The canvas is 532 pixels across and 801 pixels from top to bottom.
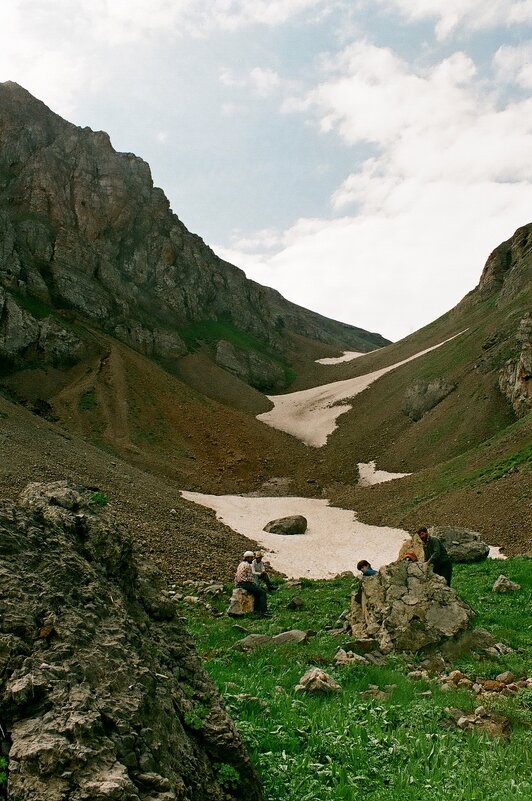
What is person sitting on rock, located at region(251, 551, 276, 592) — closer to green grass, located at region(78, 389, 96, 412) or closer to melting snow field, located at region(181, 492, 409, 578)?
melting snow field, located at region(181, 492, 409, 578)

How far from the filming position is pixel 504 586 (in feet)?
50.5

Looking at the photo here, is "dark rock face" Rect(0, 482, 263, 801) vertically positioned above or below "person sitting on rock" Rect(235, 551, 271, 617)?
above

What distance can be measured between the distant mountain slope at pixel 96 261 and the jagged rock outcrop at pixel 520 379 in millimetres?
49136

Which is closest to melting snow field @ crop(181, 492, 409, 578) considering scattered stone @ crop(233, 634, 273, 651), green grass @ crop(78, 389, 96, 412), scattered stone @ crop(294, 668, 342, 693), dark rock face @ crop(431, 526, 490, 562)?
dark rock face @ crop(431, 526, 490, 562)

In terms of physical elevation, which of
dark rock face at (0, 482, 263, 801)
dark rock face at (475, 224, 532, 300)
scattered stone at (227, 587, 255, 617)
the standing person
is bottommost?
scattered stone at (227, 587, 255, 617)

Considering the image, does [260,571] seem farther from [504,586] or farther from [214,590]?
[504,586]

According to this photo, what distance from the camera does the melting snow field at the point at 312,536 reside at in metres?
25.6

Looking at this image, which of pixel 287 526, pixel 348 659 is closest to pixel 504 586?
pixel 348 659

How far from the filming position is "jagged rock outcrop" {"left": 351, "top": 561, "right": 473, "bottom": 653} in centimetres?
1047

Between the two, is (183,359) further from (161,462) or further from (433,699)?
(433,699)

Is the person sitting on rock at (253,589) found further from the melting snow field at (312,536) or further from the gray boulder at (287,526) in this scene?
the gray boulder at (287,526)

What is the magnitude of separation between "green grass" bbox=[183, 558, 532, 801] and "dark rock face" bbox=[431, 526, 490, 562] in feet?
35.8

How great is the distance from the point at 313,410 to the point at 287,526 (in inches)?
1850

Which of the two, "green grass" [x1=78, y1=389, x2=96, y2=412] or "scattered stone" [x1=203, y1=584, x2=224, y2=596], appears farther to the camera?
"green grass" [x1=78, y1=389, x2=96, y2=412]
